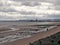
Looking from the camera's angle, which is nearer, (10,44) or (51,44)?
(51,44)

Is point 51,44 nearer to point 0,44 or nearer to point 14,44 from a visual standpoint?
point 14,44

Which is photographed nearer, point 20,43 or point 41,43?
point 41,43

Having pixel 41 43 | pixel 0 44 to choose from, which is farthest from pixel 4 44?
pixel 41 43

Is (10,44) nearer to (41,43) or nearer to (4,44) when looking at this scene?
(4,44)

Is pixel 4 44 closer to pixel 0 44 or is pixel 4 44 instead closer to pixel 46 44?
pixel 0 44

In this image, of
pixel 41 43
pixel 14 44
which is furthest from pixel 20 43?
pixel 41 43

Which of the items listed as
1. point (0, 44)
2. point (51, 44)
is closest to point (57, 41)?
point (51, 44)

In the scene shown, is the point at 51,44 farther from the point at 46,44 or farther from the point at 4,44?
the point at 4,44
